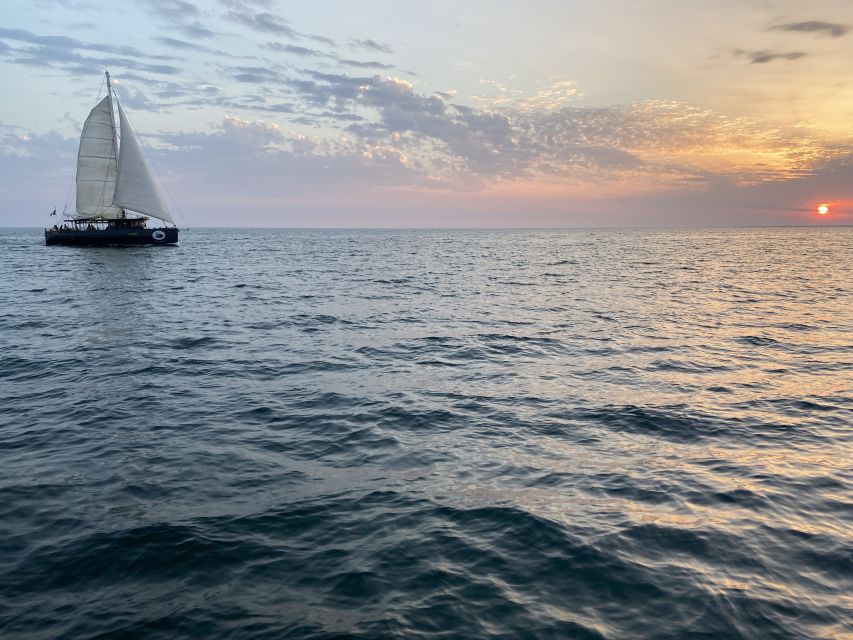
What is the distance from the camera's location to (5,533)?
25.6 feet

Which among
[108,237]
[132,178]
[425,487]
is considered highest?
[132,178]

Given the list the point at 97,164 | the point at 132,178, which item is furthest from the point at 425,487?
the point at 97,164

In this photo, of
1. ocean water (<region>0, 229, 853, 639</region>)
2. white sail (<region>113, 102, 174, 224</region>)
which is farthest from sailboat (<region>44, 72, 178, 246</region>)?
ocean water (<region>0, 229, 853, 639</region>)

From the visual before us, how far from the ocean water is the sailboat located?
72.2m

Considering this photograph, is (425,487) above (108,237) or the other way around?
the other way around

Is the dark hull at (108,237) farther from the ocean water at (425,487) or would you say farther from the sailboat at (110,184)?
the ocean water at (425,487)

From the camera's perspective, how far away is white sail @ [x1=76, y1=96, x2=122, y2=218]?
84.8 m

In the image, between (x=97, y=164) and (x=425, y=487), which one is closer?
(x=425, y=487)

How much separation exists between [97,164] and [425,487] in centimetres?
9586

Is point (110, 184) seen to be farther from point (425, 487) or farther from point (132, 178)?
point (425, 487)

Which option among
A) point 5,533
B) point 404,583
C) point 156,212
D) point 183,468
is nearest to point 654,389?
point 404,583

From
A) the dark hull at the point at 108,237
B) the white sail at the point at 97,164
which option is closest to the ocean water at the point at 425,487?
the dark hull at the point at 108,237

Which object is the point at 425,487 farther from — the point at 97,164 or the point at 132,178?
the point at 97,164

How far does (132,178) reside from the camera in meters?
85.7
